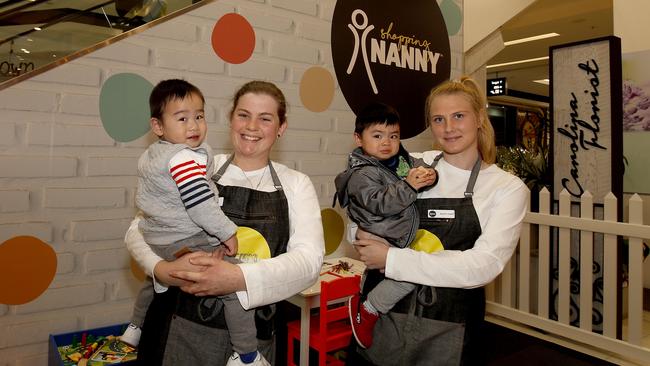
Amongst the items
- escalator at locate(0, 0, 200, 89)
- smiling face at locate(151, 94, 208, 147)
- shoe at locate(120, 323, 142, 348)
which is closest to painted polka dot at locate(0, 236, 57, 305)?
shoe at locate(120, 323, 142, 348)

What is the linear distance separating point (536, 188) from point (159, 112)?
356 centimetres

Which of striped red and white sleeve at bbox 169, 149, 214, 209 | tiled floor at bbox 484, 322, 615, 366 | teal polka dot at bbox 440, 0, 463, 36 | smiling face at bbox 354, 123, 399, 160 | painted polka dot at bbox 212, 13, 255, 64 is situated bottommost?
tiled floor at bbox 484, 322, 615, 366

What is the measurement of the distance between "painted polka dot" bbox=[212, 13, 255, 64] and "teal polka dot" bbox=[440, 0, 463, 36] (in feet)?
5.52

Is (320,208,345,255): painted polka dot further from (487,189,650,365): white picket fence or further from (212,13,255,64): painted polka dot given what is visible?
(487,189,650,365): white picket fence

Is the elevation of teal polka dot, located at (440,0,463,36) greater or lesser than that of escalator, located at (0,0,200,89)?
greater

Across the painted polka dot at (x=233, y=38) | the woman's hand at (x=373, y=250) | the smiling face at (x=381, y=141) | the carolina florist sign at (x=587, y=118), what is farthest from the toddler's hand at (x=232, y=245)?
the carolina florist sign at (x=587, y=118)

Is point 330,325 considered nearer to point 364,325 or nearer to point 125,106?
point 364,325

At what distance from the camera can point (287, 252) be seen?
145cm

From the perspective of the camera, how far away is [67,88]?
1.99 m

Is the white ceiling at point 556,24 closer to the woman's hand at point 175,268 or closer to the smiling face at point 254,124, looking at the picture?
the smiling face at point 254,124

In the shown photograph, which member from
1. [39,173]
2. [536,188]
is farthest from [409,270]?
[536,188]

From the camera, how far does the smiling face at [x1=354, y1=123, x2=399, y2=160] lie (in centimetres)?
180

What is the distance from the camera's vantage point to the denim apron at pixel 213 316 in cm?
140

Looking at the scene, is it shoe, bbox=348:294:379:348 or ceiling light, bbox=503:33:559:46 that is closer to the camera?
shoe, bbox=348:294:379:348
